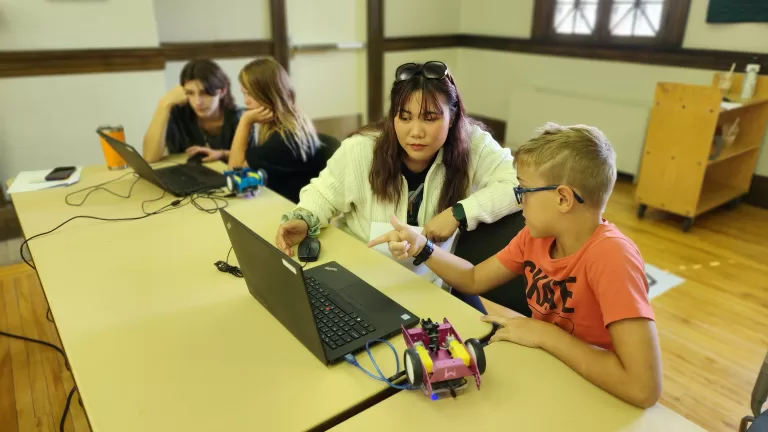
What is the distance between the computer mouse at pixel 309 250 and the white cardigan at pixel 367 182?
0.44 ft

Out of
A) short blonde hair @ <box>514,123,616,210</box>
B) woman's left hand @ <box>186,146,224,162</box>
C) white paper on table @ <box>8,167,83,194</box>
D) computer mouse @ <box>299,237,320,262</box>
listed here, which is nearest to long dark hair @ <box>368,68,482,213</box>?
computer mouse @ <box>299,237,320,262</box>

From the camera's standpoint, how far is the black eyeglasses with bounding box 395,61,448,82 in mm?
1431

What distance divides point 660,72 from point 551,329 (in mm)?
3484

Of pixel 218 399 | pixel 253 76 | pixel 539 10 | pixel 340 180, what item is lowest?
pixel 218 399

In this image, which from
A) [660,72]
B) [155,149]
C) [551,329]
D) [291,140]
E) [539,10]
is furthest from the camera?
[539,10]

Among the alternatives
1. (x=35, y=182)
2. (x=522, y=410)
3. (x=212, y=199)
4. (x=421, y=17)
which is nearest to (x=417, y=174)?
(x=212, y=199)

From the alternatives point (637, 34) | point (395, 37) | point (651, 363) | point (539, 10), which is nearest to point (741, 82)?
point (637, 34)

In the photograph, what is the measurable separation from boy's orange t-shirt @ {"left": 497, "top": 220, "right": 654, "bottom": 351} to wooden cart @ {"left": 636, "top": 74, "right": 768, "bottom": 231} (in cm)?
236

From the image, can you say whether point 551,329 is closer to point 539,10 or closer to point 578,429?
point 578,429

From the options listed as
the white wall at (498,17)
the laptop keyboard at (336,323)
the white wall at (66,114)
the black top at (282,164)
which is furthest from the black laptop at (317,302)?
the white wall at (498,17)

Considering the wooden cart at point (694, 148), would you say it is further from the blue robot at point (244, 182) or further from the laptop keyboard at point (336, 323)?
the laptop keyboard at point (336, 323)

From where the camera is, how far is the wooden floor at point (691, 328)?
71.1 inches

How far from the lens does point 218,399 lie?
0.89m

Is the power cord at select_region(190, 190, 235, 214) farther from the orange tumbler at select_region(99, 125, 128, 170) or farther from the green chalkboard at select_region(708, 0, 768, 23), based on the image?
the green chalkboard at select_region(708, 0, 768, 23)
